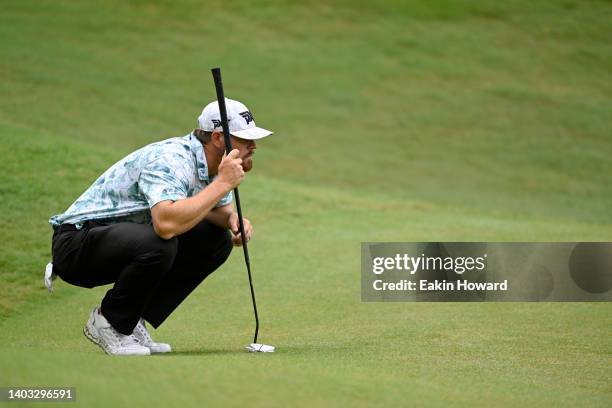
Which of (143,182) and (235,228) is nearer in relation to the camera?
(143,182)

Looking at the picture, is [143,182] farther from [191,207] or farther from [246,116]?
[246,116]

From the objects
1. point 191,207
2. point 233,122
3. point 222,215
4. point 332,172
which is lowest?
point 332,172

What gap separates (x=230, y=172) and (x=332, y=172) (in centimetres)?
913

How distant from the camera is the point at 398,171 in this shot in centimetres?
1375

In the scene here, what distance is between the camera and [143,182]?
4.44m

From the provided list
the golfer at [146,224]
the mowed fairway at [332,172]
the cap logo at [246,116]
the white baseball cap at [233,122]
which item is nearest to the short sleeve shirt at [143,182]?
the golfer at [146,224]

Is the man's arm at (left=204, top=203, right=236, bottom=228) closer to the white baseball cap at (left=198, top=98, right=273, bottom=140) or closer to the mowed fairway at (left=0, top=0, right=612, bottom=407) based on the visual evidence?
the white baseball cap at (left=198, top=98, right=273, bottom=140)

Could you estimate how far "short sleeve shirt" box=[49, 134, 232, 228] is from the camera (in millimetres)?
4441

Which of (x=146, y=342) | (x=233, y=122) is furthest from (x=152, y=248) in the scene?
(x=233, y=122)

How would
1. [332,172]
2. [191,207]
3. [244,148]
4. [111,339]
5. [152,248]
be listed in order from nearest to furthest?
[191,207], [152,248], [111,339], [244,148], [332,172]

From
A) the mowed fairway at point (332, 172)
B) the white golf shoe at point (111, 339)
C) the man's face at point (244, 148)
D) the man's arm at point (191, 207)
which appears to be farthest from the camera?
the man's face at point (244, 148)

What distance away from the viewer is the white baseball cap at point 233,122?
15.4 ft

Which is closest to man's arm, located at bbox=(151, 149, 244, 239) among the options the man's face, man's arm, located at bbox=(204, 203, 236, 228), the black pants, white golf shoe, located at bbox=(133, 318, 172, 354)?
the black pants

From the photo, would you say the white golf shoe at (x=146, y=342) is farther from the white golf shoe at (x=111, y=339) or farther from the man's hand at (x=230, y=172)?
the man's hand at (x=230, y=172)
